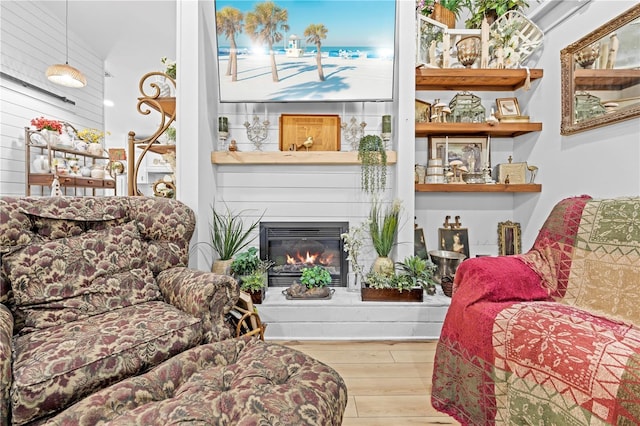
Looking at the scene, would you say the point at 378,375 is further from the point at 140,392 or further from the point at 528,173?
the point at 528,173

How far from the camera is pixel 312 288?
2412 mm

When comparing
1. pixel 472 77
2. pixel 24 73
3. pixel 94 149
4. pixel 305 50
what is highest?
pixel 24 73

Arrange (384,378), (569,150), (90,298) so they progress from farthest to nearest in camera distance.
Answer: (569,150) → (384,378) → (90,298)

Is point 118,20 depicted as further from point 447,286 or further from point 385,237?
point 447,286

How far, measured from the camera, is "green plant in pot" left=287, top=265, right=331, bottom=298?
7.89 ft

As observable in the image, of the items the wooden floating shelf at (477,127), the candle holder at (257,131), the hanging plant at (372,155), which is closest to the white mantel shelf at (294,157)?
the hanging plant at (372,155)

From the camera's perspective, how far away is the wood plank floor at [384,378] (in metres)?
1.47

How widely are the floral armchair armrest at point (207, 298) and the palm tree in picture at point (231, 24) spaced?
6.18 feet

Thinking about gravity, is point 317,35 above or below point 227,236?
above

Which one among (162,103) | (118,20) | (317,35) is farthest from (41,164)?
(317,35)

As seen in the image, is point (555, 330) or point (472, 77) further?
point (472, 77)

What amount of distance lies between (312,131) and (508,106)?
170cm

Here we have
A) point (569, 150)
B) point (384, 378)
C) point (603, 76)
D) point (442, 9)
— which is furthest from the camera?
point (442, 9)

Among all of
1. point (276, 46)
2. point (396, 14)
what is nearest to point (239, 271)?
point (276, 46)
